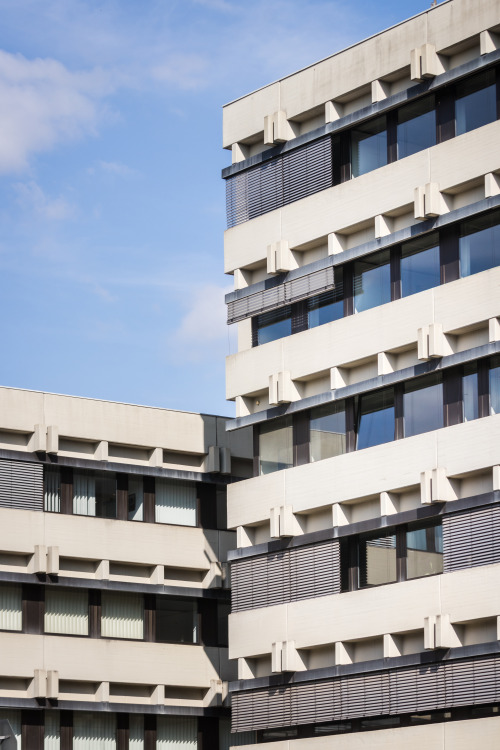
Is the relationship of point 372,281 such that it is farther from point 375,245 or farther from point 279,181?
point 279,181

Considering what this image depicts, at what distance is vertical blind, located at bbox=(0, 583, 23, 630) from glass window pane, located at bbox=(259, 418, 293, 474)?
32.1ft

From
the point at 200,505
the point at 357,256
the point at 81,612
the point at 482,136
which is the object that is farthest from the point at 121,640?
the point at 482,136

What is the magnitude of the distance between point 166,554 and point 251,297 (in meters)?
10.3

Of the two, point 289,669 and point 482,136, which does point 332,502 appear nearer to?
point 289,669

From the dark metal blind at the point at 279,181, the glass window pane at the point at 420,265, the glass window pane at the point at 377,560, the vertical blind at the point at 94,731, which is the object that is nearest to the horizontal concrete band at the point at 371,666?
the glass window pane at the point at 377,560

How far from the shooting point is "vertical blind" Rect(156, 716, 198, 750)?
195ft

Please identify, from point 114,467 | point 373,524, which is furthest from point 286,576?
point 114,467

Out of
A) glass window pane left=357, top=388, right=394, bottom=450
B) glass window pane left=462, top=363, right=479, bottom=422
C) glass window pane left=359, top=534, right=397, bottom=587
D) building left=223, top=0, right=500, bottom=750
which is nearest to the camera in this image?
building left=223, top=0, right=500, bottom=750

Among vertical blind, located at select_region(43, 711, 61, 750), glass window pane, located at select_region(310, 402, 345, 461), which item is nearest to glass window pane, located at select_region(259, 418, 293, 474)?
glass window pane, located at select_region(310, 402, 345, 461)

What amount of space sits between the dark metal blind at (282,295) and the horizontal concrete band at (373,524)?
8.12 m

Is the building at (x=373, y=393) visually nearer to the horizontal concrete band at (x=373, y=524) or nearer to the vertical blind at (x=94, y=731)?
the horizontal concrete band at (x=373, y=524)

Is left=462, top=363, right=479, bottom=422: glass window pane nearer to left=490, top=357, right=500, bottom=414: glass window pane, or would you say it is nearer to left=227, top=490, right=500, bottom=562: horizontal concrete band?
left=490, top=357, right=500, bottom=414: glass window pane

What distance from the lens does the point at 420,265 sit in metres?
51.4

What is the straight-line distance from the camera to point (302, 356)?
54594mm
